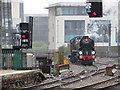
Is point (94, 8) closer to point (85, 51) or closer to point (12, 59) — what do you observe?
point (12, 59)

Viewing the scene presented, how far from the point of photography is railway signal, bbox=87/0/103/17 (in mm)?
14320

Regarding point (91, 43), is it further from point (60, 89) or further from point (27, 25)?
point (60, 89)

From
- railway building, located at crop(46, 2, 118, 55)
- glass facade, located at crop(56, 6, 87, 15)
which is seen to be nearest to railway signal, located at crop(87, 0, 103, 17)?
railway building, located at crop(46, 2, 118, 55)

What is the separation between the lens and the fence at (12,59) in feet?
68.6

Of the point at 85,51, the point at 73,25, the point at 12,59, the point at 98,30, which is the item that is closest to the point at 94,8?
the point at 12,59

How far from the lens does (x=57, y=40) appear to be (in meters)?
72.0

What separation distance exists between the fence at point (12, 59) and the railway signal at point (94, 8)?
26.8 ft

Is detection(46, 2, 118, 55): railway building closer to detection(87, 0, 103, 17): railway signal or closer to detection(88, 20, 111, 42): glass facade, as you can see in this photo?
detection(88, 20, 111, 42): glass facade

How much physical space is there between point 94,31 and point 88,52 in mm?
47123

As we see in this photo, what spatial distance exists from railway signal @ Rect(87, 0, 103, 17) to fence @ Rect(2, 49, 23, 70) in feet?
26.8

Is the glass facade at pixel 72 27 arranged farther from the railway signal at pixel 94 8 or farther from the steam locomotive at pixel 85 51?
the railway signal at pixel 94 8

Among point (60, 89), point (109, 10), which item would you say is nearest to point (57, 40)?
point (109, 10)

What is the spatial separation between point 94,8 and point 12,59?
9042 mm

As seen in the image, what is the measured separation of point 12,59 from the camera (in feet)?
69.7
